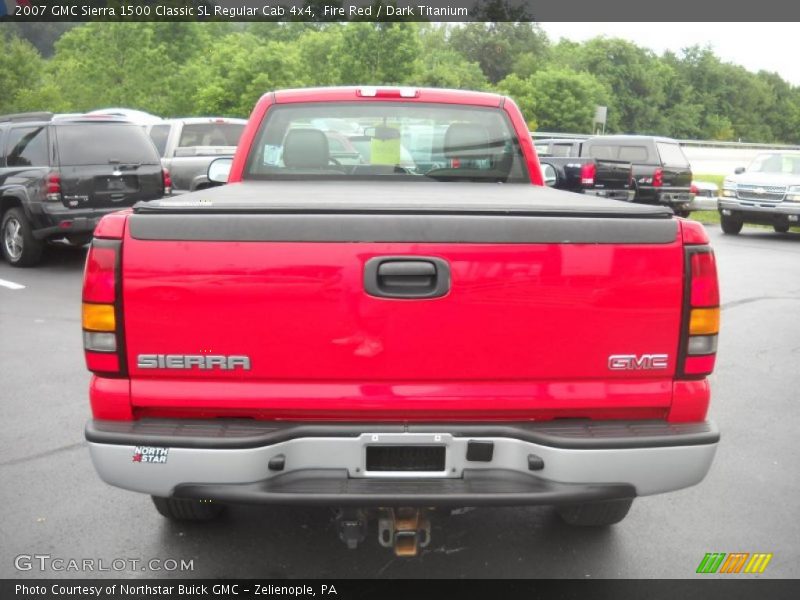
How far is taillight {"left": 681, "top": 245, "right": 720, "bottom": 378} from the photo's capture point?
2.93 metres

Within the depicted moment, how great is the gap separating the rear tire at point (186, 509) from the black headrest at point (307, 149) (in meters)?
2.01

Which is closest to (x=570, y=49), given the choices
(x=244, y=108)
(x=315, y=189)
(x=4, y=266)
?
(x=244, y=108)

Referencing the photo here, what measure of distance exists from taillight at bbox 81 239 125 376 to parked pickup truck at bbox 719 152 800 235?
17.1 metres

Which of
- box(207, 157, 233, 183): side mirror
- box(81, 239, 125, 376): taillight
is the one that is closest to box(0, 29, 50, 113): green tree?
box(207, 157, 233, 183): side mirror

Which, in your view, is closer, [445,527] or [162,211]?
[162,211]

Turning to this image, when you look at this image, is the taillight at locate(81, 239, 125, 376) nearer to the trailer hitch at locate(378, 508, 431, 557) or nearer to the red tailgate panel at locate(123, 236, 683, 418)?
the red tailgate panel at locate(123, 236, 683, 418)

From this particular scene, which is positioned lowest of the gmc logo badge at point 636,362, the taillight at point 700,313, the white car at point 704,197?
the white car at point 704,197

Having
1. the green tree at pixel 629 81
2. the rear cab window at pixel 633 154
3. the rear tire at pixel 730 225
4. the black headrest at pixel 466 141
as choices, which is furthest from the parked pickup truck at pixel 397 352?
the green tree at pixel 629 81

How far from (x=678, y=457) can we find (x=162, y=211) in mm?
1892

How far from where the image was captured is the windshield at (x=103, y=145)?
11.4 m

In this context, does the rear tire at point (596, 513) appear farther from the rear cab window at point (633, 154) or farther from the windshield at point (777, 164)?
the rear cab window at point (633, 154)

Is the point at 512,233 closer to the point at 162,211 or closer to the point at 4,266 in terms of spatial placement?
the point at 162,211

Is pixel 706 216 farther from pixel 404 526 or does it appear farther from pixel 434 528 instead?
pixel 404 526

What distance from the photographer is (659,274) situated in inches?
114
